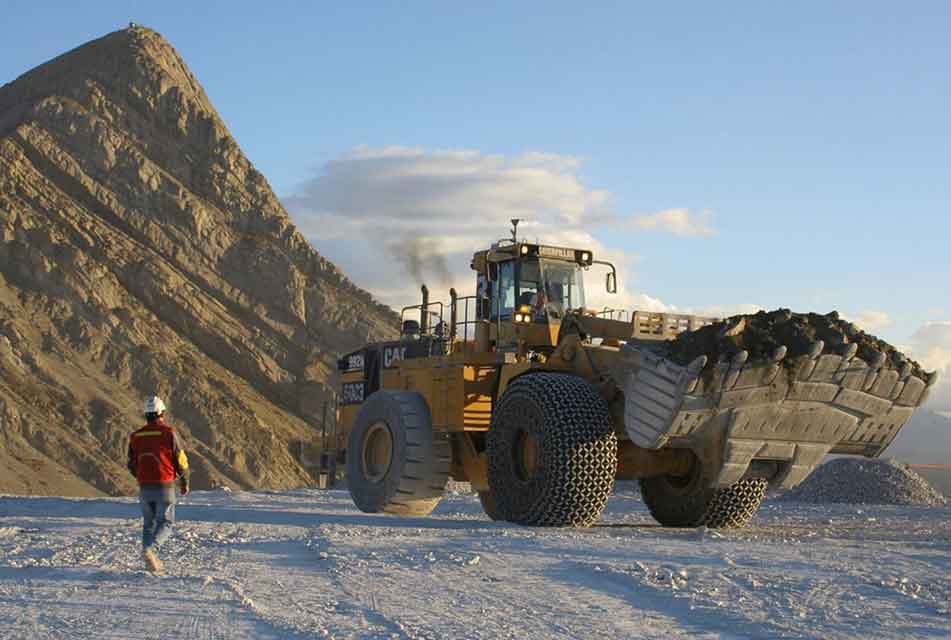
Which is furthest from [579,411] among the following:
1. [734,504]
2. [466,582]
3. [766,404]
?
[466,582]

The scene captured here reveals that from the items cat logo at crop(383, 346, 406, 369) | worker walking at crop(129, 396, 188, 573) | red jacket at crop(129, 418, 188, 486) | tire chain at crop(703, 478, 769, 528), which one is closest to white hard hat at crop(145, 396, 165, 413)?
worker walking at crop(129, 396, 188, 573)

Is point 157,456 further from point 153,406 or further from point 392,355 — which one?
point 392,355

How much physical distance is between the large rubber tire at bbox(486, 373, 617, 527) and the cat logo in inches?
165

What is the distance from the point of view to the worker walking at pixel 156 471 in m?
9.76

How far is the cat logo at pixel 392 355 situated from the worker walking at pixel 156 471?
7.45 metres

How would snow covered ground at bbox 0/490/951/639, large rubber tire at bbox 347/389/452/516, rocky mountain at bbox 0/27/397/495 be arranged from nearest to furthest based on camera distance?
snow covered ground at bbox 0/490/951/639 < large rubber tire at bbox 347/389/452/516 < rocky mountain at bbox 0/27/397/495

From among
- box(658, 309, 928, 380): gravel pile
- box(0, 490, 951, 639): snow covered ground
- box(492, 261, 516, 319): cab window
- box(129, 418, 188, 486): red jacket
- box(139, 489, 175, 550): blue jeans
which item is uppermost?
box(492, 261, 516, 319): cab window

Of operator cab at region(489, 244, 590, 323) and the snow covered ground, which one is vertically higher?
operator cab at region(489, 244, 590, 323)

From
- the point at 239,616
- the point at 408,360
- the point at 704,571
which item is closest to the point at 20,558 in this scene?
the point at 239,616

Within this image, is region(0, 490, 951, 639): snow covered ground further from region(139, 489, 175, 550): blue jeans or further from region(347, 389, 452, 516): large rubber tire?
region(347, 389, 452, 516): large rubber tire

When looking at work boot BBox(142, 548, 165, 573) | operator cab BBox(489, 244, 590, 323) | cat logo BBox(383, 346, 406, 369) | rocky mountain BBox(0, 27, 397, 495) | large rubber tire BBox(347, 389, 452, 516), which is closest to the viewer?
work boot BBox(142, 548, 165, 573)

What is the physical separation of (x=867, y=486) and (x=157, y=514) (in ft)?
56.2

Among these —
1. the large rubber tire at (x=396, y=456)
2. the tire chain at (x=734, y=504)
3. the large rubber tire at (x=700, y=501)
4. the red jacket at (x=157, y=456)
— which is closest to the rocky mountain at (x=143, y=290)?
the large rubber tire at (x=396, y=456)

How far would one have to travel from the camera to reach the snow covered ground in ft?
24.3
